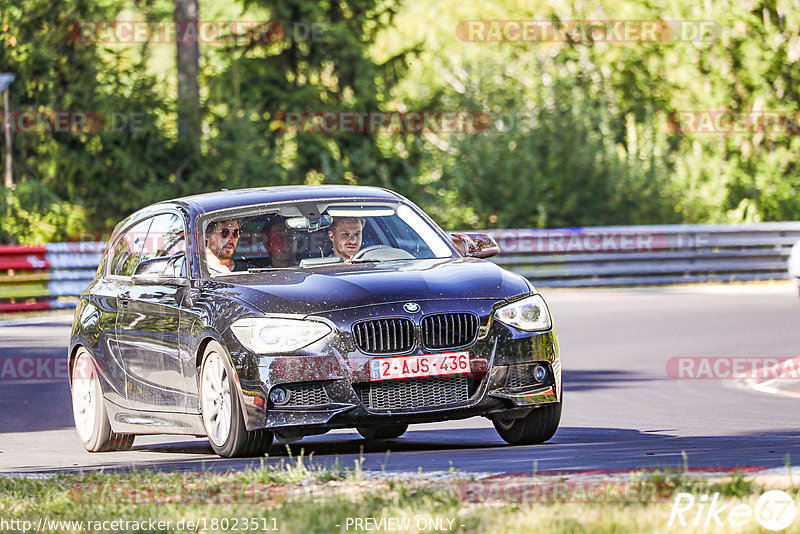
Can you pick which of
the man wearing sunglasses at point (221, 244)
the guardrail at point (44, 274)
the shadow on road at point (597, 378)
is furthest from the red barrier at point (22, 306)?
the man wearing sunglasses at point (221, 244)

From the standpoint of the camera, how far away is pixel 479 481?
23.0 feet

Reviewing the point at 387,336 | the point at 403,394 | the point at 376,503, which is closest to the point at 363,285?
the point at 387,336

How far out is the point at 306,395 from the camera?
8883mm

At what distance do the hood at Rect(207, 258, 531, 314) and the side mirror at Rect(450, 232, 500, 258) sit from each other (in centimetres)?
71

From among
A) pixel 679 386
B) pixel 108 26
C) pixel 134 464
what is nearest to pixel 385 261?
pixel 134 464

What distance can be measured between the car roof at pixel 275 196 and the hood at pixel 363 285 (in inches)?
29.4

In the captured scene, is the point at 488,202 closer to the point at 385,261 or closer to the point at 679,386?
the point at 679,386

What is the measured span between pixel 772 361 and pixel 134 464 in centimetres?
876

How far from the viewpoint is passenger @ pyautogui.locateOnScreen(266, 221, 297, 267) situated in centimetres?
976

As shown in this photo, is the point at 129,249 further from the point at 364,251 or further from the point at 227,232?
the point at 364,251

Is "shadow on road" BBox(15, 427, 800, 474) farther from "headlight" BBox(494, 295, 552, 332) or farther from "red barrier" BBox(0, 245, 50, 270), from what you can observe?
"red barrier" BBox(0, 245, 50, 270)

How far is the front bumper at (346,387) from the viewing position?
28.9ft

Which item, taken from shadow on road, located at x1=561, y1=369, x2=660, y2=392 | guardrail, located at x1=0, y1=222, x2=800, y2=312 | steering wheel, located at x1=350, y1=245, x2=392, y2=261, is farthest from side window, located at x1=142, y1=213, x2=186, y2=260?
guardrail, located at x1=0, y1=222, x2=800, y2=312

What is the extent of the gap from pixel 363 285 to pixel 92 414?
2767 millimetres
